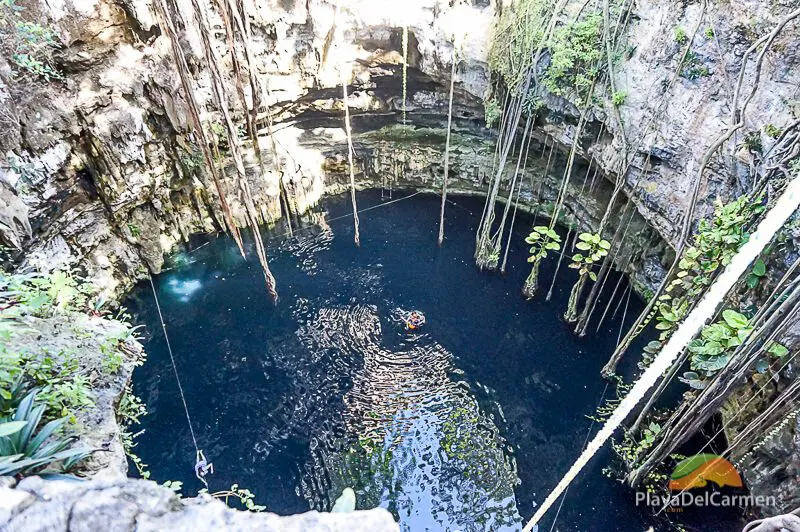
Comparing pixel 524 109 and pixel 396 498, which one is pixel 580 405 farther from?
pixel 524 109

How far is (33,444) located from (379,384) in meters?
4.61

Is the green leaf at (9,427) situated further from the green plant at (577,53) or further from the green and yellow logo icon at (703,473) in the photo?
the green plant at (577,53)

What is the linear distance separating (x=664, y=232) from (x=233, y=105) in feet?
25.5

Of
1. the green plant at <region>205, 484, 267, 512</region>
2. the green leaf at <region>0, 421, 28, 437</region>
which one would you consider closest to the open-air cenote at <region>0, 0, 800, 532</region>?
the green leaf at <region>0, 421, 28, 437</region>

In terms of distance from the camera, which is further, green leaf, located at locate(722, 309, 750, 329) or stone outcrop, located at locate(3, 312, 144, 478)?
green leaf, located at locate(722, 309, 750, 329)

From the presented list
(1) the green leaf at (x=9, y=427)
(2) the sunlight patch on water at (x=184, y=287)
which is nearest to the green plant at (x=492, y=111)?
(2) the sunlight patch on water at (x=184, y=287)

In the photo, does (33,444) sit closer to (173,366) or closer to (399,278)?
(173,366)

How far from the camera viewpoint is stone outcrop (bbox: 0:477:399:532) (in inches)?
62.3

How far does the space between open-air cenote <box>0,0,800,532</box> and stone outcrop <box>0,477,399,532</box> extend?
0.01 meters

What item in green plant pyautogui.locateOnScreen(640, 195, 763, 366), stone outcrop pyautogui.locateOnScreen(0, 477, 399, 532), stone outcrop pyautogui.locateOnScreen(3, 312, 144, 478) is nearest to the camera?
stone outcrop pyautogui.locateOnScreen(0, 477, 399, 532)

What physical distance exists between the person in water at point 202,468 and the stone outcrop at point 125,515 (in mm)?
3822

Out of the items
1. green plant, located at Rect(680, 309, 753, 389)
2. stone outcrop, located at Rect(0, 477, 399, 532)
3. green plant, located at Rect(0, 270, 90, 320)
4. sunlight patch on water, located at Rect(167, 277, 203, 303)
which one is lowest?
sunlight patch on water, located at Rect(167, 277, 203, 303)

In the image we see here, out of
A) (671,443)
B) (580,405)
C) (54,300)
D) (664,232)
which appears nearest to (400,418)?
(580,405)

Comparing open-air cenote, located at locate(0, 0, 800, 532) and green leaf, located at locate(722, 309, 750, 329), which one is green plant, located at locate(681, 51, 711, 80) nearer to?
open-air cenote, located at locate(0, 0, 800, 532)
